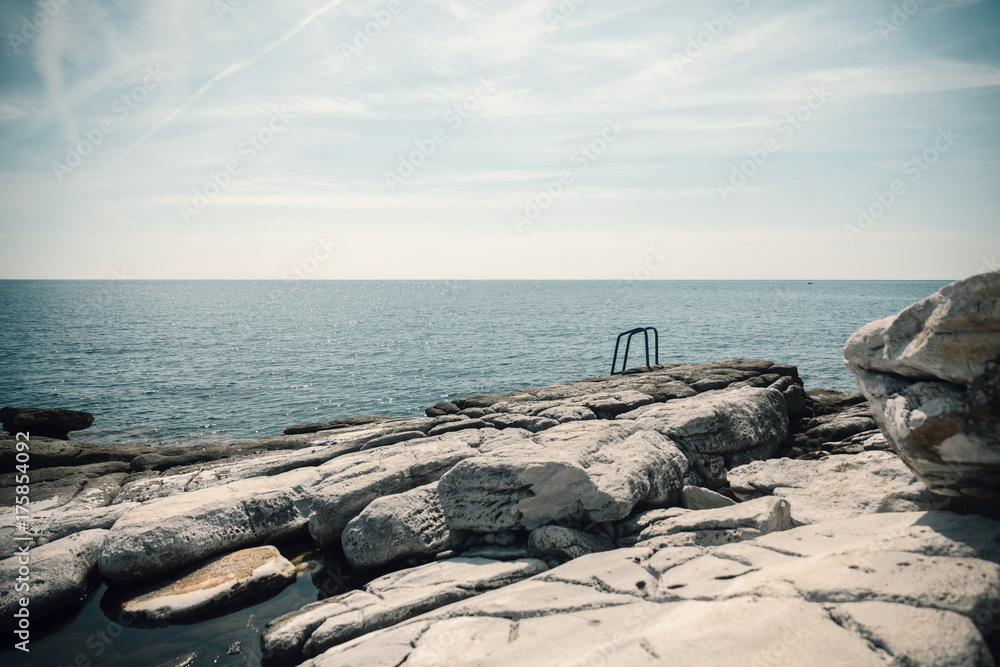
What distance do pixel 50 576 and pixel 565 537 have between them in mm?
7122

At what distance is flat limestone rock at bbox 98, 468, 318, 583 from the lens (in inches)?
307

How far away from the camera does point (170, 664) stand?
20.8ft

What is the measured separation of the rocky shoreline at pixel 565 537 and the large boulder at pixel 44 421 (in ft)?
18.5

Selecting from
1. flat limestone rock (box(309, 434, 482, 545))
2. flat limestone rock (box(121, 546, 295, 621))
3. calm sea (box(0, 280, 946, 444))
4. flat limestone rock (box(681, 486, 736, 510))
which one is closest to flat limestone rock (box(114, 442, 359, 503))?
flat limestone rock (box(309, 434, 482, 545))

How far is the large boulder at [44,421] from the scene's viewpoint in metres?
18.1

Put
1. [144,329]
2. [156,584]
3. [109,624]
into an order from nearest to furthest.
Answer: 1. [109,624]
2. [156,584]
3. [144,329]

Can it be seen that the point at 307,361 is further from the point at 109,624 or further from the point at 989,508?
the point at 989,508

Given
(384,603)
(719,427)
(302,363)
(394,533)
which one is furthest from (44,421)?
(719,427)

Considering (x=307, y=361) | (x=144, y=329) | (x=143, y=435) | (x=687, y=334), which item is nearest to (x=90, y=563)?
(x=143, y=435)

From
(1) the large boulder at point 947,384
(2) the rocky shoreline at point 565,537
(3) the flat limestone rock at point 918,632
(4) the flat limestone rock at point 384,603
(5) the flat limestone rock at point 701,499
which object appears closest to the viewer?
(3) the flat limestone rock at point 918,632

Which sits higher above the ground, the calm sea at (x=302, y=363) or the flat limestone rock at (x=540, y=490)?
the flat limestone rock at (x=540, y=490)

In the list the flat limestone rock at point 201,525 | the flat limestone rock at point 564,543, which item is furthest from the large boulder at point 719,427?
the flat limestone rock at point 201,525

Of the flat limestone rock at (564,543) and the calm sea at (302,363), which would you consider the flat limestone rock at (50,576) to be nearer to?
the flat limestone rock at (564,543)

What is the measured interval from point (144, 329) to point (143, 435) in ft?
152
